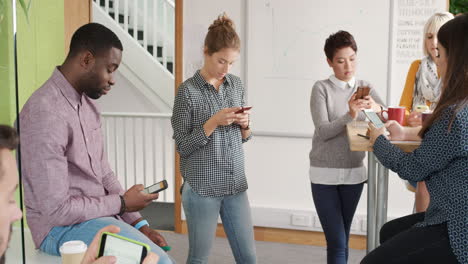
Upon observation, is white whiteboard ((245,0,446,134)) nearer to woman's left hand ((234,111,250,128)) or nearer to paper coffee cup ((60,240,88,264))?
woman's left hand ((234,111,250,128))

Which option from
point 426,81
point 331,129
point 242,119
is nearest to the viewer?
point 242,119

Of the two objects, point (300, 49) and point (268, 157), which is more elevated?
point (300, 49)

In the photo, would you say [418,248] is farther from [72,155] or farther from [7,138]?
[7,138]

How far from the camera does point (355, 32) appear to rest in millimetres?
3768

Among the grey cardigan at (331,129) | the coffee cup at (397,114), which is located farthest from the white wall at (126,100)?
the coffee cup at (397,114)

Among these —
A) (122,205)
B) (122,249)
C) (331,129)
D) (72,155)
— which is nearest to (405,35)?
(331,129)

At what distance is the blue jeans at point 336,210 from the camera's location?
2.74 m

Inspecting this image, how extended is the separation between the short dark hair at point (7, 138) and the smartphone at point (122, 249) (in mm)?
347

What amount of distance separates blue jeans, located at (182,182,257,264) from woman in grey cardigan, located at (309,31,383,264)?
0.42m

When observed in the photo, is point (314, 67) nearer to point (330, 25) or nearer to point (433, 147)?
point (330, 25)

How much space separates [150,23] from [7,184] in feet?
17.6

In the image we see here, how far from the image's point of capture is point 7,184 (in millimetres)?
1011

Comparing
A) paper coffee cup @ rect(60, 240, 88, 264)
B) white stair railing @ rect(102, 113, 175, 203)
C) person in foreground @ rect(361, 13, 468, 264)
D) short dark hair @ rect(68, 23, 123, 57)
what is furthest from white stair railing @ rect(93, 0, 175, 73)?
paper coffee cup @ rect(60, 240, 88, 264)

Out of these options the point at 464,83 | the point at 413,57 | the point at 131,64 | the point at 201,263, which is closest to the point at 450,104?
the point at 464,83
